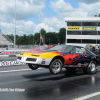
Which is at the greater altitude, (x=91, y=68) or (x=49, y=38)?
(x=49, y=38)

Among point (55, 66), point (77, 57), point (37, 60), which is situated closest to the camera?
point (37, 60)

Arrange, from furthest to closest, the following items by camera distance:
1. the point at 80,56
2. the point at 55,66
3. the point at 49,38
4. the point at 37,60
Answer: the point at 49,38 → the point at 80,56 → the point at 55,66 → the point at 37,60

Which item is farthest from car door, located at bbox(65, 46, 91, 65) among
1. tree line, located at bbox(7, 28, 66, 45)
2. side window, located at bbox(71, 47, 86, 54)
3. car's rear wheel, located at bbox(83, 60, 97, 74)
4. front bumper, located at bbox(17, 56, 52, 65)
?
tree line, located at bbox(7, 28, 66, 45)

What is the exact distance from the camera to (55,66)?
643 centimetres

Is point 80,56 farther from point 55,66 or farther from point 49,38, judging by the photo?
point 49,38

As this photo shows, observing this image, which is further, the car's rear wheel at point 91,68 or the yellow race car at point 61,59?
the car's rear wheel at point 91,68

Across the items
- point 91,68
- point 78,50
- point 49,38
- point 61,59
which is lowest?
point 91,68

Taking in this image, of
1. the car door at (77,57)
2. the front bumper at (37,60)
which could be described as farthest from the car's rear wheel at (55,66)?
the car door at (77,57)

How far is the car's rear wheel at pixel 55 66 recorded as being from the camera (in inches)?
249

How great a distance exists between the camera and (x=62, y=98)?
404 cm

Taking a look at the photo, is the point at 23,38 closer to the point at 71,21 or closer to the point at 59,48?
the point at 71,21

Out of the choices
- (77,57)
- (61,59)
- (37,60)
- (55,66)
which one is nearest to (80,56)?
(77,57)

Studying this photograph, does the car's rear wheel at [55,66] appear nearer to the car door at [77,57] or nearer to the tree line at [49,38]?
the car door at [77,57]

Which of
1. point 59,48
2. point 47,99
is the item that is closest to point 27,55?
point 59,48
